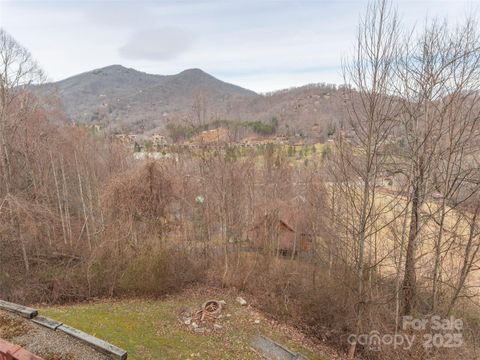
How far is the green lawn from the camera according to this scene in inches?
313

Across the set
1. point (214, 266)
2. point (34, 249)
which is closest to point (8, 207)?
point (34, 249)

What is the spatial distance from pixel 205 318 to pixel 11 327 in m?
5.70

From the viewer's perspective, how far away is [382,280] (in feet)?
35.5

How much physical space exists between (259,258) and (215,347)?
7.03 metres

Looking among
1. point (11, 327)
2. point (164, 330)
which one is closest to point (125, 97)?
point (164, 330)

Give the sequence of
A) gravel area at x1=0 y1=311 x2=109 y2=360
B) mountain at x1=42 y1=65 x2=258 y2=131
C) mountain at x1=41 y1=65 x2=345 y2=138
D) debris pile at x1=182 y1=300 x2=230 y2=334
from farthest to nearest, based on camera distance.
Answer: mountain at x1=42 y1=65 x2=258 y2=131
mountain at x1=41 y1=65 x2=345 y2=138
debris pile at x1=182 y1=300 x2=230 y2=334
gravel area at x1=0 y1=311 x2=109 y2=360

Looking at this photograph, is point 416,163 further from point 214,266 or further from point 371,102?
point 214,266

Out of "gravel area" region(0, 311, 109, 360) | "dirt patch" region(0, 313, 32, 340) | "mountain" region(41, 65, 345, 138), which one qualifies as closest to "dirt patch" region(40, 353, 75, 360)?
"gravel area" region(0, 311, 109, 360)

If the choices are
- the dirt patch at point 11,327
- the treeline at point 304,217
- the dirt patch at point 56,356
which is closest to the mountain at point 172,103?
the treeline at point 304,217

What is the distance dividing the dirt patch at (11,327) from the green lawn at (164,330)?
7.53 feet

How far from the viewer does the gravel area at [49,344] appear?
5.26 meters

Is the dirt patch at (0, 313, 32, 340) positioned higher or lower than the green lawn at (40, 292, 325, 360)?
higher

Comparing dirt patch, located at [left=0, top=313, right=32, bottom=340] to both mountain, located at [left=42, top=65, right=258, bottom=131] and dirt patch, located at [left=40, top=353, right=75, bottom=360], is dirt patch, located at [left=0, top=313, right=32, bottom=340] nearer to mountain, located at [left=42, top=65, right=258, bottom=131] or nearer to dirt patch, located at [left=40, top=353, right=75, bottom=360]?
dirt patch, located at [left=40, top=353, right=75, bottom=360]

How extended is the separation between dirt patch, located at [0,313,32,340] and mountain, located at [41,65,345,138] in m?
9.94
